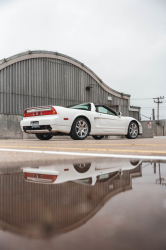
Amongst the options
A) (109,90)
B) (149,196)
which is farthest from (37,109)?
(109,90)

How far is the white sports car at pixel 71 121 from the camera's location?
27.4ft

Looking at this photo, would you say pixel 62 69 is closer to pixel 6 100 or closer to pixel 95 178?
pixel 6 100

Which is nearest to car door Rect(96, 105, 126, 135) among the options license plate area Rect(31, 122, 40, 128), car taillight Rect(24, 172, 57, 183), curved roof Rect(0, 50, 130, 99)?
license plate area Rect(31, 122, 40, 128)

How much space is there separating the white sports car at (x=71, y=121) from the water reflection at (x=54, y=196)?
20.1 feet

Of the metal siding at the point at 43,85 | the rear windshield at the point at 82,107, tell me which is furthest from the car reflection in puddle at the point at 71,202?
the metal siding at the point at 43,85

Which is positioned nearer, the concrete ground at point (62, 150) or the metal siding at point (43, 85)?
the concrete ground at point (62, 150)

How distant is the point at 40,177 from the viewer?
1957 millimetres

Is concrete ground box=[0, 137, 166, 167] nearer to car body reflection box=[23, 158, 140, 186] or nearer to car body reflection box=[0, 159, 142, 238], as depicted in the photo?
car body reflection box=[23, 158, 140, 186]

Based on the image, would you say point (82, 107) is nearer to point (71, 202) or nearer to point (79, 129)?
point (79, 129)

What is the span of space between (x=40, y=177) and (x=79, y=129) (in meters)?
7.00

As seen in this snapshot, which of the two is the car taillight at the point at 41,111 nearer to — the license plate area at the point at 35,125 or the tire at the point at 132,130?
the license plate area at the point at 35,125

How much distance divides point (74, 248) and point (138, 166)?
1.76m

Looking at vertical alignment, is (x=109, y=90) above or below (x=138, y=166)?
above

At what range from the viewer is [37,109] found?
8844 millimetres
